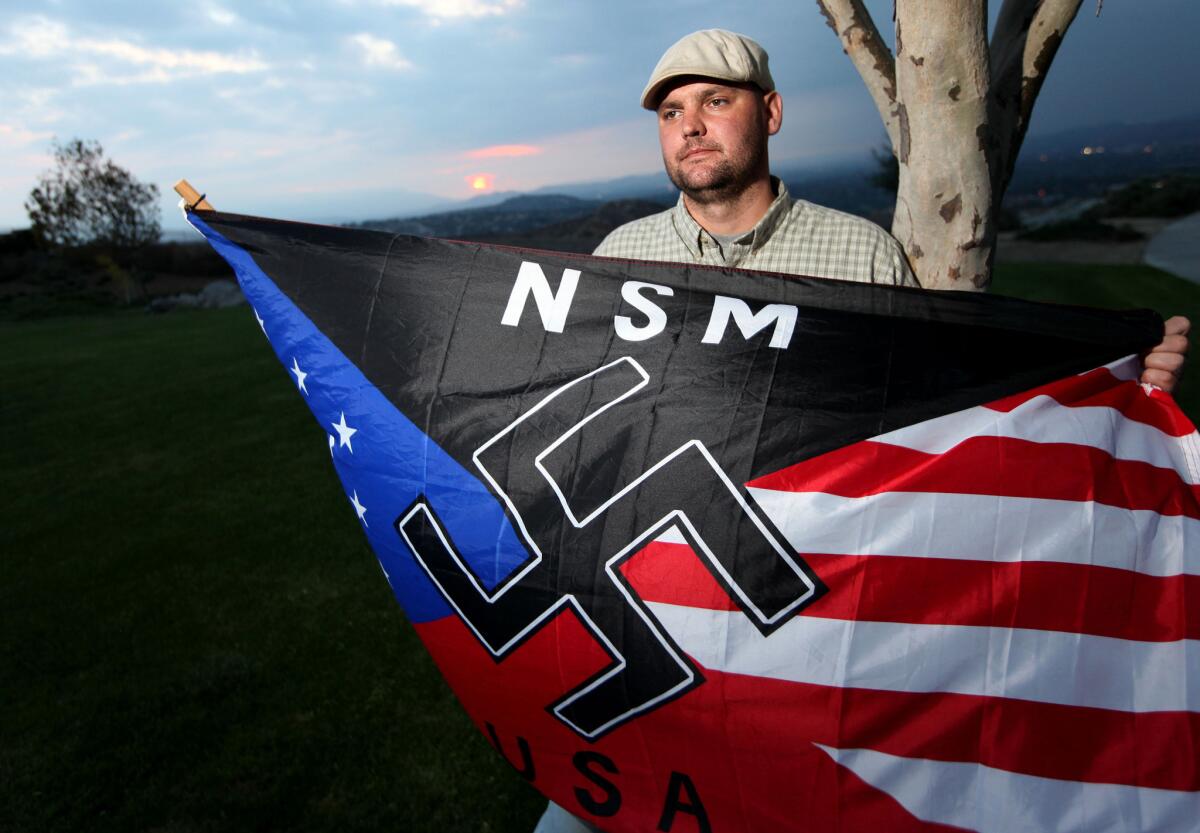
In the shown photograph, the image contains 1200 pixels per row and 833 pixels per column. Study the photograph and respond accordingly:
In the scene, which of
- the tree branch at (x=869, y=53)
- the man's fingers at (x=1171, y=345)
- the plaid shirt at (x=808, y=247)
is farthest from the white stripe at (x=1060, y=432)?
the tree branch at (x=869, y=53)

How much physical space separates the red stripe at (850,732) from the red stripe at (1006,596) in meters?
0.17

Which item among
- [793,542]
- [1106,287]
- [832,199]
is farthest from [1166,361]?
[832,199]

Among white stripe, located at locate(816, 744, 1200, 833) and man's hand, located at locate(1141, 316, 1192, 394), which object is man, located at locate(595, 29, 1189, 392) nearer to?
man's hand, located at locate(1141, 316, 1192, 394)

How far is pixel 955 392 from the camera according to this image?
173 centimetres

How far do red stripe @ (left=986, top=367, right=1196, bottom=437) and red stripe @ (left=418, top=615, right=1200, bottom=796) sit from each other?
2.18ft

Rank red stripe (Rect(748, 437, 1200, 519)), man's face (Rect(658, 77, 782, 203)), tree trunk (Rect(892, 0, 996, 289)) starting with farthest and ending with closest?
man's face (Rect(658, 77, 782, 203)) < tree trunk (Rect(892, 0, 996, 289)) < red stripe (Rect(748, 437, 1200, 519))

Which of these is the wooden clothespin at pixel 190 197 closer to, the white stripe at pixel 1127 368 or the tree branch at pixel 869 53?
the tree branch at pixel 869 53

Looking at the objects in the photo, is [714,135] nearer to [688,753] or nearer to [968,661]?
[968,661]

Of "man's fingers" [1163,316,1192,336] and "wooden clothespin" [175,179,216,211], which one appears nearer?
"man's fingers" [1163,316,1192,336]

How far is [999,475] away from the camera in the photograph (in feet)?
5.34

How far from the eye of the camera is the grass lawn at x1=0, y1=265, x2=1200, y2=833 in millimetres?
2826

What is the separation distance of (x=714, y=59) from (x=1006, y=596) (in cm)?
163

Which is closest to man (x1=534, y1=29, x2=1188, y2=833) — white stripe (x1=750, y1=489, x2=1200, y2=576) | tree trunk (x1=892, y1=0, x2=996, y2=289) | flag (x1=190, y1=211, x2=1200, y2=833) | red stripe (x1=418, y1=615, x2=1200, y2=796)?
tree trunk (x1=892, y1=0, x2=996, y2=289)

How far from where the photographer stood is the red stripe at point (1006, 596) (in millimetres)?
1529
